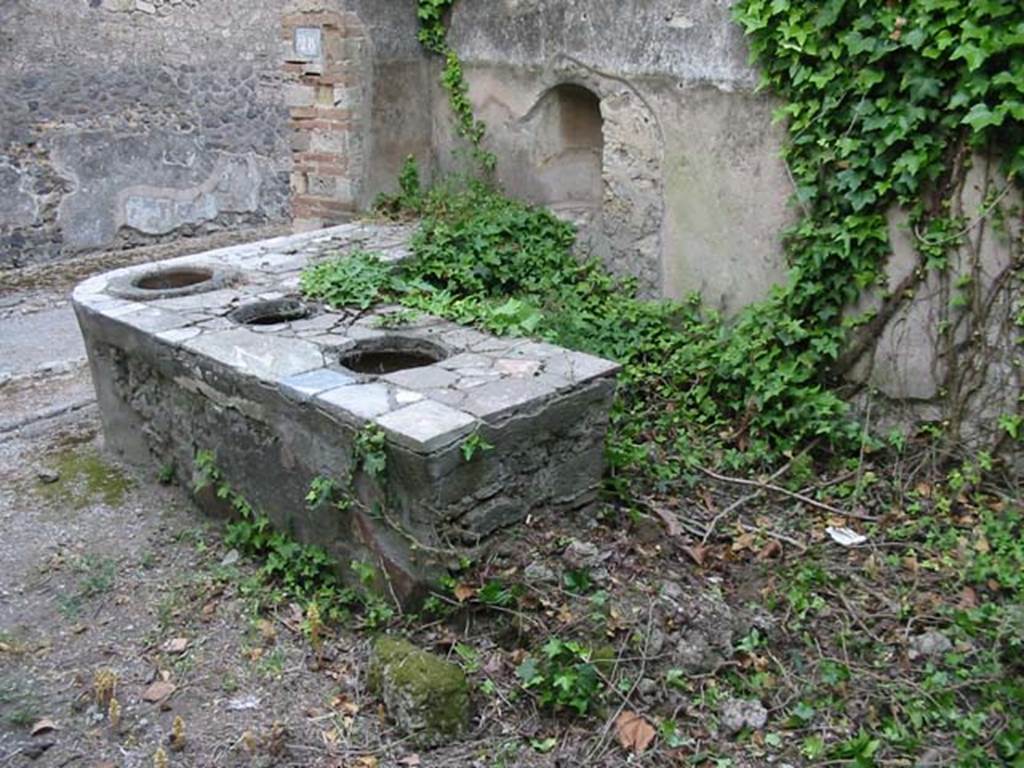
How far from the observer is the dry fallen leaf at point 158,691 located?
3906 millimetres

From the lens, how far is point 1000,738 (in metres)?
3.37

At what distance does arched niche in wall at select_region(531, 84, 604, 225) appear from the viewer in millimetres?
6762

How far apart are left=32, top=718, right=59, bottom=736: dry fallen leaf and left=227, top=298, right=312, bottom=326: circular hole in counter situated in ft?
7.57

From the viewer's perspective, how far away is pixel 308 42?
7254 mm

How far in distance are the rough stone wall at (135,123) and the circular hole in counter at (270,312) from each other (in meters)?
6.27

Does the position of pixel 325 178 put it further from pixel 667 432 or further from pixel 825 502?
pixel 825 502

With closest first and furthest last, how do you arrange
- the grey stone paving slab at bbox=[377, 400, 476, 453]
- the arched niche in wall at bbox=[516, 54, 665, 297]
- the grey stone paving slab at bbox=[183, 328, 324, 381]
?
the grey stone paving slab at bbox=[377, 400, 476, 453] → the grey stone paving slab at bbox=[183, 328, 324, 381] → the arched niche in wall at bbox=[516, 54, 665, 297]

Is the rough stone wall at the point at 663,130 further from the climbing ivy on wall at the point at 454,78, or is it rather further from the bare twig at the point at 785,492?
the bare twig at the point at 785,492

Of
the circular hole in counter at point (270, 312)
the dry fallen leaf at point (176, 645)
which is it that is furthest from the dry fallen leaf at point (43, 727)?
the circular hole in counter at point (270, 312)

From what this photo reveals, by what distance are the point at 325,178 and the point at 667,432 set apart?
347 cm

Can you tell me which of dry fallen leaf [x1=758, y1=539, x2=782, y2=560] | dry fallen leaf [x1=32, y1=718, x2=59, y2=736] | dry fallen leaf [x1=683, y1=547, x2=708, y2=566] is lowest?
dry fallen leaf [x1=32, y1=718, x2=59, y2=736]

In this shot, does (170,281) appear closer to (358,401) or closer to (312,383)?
(312,383)

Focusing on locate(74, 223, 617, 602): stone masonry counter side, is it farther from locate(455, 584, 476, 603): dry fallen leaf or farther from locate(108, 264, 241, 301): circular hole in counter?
locate(455, 584, 476, 603): dry fallen leaf

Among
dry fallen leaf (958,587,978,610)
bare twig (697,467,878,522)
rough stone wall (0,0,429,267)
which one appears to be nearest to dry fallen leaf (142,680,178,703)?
bare twig (697,467,878,522)
